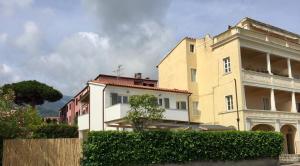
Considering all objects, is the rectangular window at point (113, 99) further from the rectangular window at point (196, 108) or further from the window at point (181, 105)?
the rectangular window at point (196, 108)

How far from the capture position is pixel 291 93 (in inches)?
1635

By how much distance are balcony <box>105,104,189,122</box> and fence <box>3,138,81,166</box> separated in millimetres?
11430

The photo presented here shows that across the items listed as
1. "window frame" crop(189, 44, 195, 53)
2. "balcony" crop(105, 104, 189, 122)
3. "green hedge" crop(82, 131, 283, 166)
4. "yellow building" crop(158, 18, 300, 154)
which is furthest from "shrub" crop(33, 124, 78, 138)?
"green hedge" crop(82, 131, 283, 166)

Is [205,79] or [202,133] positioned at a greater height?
[205,79]

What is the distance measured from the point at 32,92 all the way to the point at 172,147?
47.7 meters

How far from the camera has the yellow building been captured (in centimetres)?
3647

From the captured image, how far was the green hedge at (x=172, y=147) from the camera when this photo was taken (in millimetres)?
21469

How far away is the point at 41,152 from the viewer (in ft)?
67.5

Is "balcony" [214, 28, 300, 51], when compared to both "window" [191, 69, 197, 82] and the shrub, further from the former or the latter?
the shrub

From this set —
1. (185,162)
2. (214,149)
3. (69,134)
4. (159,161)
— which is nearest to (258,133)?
(214,149)

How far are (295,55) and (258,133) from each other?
672 inches

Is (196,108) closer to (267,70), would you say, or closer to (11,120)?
(267,70)

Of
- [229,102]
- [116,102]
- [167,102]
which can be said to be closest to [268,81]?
[229,102]

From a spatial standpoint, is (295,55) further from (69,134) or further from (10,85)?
(10,85)
